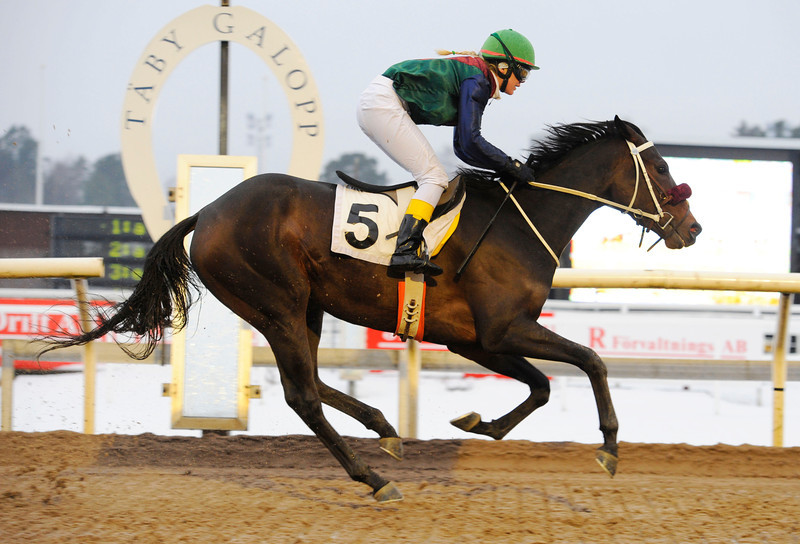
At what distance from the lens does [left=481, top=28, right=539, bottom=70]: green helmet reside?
385cm

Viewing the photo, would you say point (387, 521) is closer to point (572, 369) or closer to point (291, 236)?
point (291, 236)

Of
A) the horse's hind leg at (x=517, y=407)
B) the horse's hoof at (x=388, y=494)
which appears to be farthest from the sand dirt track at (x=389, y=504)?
the horse's hind leg at (x=517, y=407)

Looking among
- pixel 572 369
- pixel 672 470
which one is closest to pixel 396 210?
pixel 572 369

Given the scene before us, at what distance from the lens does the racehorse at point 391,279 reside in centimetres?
372

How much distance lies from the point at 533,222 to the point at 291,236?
1166 mm

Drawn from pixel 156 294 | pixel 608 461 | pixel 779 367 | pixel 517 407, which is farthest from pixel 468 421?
pixel 779 367

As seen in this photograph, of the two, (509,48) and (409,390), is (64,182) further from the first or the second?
(509,48)

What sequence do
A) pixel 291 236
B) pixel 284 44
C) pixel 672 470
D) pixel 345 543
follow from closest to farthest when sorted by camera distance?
pixel 345 543 → pixel 291 236 → pixel 672 470 → pixel 284 44

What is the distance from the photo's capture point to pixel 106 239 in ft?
28.2

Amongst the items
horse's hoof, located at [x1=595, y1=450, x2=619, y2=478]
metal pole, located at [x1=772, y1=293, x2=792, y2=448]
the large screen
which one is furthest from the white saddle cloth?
the large screen

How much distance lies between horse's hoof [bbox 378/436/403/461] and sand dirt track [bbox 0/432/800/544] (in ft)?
0.63

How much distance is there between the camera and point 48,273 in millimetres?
4645

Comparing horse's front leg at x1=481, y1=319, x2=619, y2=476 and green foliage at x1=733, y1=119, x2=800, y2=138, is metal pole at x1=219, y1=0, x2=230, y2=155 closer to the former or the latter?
horse's front leg at x1=481, y1=319, x2=619, y2=476

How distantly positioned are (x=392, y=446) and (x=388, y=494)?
0.28 m
